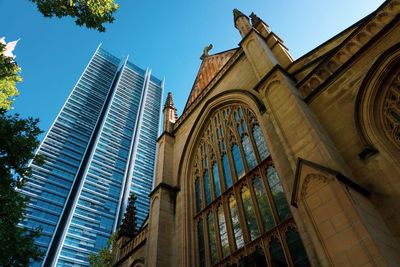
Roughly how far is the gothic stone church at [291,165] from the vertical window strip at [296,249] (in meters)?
0.02

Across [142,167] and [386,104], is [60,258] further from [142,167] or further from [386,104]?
[386,104]

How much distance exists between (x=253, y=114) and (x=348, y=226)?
5.62 metres

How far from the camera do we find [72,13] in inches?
336

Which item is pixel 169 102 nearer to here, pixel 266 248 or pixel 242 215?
pixel 242 215

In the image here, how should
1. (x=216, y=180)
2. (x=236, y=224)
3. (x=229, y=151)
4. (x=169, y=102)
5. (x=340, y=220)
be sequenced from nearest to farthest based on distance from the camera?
1. (x=340, y=220)
2. (x=236, y=224)
3. (x=229, y=151)
4. (x=216, y=180)
5. (x=169, y=102)

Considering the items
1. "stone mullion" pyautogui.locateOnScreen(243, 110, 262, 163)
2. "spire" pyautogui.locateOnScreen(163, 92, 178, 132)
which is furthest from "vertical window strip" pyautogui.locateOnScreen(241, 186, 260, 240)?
"spire" pyautogui.locateOnScreen(163, 92, 178, 132)

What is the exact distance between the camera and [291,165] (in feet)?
19.5

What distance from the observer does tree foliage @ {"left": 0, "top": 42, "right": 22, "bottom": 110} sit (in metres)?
9.36

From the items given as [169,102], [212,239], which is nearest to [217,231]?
[212,239]

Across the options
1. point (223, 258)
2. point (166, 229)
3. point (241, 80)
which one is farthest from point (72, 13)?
point (223, 258)

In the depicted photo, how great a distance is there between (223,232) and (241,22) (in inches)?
325

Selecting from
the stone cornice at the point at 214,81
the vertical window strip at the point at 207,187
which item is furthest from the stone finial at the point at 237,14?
the vertical window strip at the point at 207,187

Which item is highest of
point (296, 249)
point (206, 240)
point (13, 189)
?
point (13, 189)

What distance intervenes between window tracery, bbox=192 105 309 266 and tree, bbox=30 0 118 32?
535 cm
